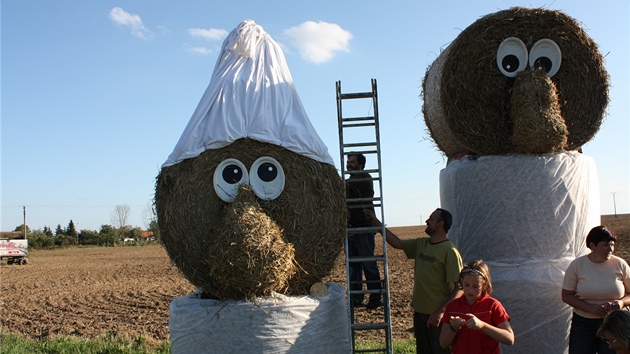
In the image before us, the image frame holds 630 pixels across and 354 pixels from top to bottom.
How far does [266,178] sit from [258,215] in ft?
1.49

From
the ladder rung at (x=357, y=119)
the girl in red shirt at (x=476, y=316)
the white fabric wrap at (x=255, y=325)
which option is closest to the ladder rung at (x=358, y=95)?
the ladder rung at (x=357, y=119)

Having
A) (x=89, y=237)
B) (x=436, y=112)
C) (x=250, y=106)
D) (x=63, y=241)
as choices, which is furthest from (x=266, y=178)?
(x=89, y=237)

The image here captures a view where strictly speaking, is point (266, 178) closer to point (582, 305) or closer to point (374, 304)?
point (374, 304)

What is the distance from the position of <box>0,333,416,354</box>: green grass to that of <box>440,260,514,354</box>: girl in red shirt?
276cm

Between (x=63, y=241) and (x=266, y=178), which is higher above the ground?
(x=266, y=178)

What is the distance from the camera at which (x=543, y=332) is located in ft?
16.3

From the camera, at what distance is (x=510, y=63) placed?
545 cm

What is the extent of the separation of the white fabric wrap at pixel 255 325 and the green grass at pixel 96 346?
189 centimetres

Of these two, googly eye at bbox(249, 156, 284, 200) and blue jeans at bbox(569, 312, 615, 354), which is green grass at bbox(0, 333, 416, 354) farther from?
googly eye at bbox(249, 156, 284, 200)

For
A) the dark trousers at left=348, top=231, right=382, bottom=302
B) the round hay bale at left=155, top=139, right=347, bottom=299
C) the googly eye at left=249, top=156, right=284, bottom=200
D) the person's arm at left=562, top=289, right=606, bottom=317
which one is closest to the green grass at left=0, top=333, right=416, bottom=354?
the dark trousers at left=348, top=231, right=382, bottom=302

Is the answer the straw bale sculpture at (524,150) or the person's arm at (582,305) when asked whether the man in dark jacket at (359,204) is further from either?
the person's arm at (582,305)

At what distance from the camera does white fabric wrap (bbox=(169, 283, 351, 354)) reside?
173 inches

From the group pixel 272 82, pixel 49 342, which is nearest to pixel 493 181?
pixel 272 82

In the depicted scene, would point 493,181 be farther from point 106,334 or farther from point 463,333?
point 106,334
